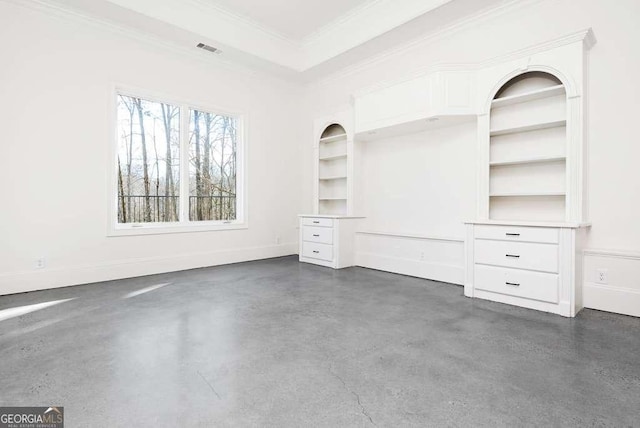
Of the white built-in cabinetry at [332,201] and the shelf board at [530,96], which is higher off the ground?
the shelf board at [530,96]

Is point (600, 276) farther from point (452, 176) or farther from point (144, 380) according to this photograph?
point (144, 380)

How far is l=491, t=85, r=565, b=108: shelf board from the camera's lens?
10.3ft

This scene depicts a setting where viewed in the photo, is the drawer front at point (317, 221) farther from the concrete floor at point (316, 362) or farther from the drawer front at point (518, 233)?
the drawer front at point (518, 233)

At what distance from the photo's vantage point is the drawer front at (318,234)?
4.94 m

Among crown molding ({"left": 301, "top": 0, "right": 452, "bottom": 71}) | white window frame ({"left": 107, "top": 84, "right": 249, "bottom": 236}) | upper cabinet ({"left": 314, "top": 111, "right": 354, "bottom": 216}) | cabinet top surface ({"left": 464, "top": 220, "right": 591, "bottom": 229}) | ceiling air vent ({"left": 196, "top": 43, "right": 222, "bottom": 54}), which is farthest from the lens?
upper cabinet ({"left": 314, "top": 111, "right": 354, "bottom": 216})

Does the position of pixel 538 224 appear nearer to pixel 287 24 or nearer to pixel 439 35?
pixel 439 35

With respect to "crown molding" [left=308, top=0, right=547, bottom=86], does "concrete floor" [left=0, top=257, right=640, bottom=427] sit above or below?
below

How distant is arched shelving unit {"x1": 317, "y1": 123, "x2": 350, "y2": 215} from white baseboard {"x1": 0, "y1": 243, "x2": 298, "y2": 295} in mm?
1314

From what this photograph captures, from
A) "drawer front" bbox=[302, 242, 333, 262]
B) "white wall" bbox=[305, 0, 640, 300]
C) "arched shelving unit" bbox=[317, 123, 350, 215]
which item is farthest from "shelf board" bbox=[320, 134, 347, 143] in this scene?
"drawer front" bbox=[302, 242, 333, 262]

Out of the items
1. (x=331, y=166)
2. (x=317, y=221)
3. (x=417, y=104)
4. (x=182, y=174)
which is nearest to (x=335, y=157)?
(x=331, y=166)

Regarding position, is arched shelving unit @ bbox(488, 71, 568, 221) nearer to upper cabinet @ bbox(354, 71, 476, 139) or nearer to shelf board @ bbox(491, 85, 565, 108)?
shelf board @ bbox(491, 85, 565, 108)

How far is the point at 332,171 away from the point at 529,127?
316 centimetres

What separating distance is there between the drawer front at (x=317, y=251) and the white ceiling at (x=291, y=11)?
3333 millimetres

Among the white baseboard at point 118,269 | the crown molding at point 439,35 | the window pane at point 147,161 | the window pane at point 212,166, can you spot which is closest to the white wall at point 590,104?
the crown molding at point 439,35
